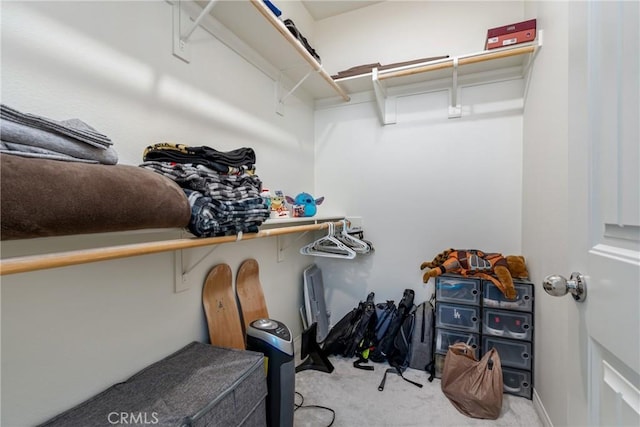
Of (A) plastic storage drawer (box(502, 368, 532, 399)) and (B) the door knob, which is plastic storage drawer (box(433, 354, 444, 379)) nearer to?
(A) plastic storage drawer (box(502, 368, 532, 399))

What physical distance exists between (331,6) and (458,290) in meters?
2.71

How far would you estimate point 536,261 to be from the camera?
1.75m

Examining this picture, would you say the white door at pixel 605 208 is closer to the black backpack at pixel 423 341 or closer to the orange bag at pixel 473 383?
the orange bag at pixel 473 383

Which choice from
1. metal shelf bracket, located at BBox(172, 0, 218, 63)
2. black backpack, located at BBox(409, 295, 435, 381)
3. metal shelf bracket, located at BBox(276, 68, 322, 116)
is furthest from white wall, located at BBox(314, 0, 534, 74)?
black backpack, located at BBox(409, 295, 435, 381)

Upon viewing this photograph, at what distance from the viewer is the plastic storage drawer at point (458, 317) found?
195 cm

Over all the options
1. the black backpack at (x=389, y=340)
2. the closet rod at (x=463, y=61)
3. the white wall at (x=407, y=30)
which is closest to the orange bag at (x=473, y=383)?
the black backpack at (x=389, y=340)

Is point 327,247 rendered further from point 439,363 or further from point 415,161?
point 439,363

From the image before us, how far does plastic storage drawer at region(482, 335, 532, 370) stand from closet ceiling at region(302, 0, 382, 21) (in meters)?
2.97

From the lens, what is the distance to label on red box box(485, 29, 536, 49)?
5.79 feet

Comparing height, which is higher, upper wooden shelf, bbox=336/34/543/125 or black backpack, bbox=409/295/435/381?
upper wooden shelf, bbox=336/34/543/125

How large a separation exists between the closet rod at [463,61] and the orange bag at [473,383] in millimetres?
1938

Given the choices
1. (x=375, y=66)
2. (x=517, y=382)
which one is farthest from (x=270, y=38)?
(x=517, y=382)

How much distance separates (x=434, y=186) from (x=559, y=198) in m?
1.03

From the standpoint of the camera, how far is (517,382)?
5.95 ft
